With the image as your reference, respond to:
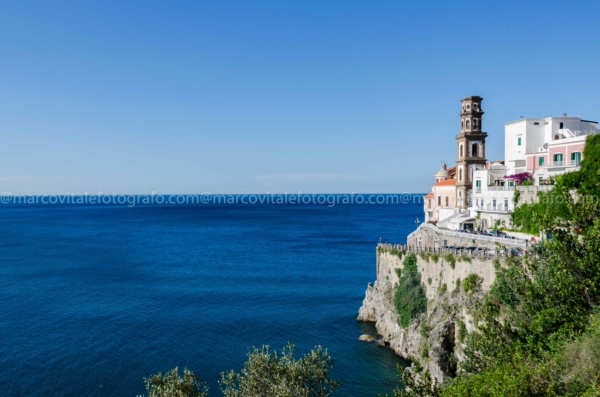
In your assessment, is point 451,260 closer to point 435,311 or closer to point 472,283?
point 472,283

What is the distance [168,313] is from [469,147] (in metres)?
44.5

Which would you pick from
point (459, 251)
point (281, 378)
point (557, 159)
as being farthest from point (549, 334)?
point (557, 159)

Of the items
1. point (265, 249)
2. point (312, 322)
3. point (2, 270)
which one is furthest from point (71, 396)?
point (265, 249)

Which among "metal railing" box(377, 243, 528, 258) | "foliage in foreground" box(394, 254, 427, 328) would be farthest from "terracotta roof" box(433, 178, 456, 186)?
"foliage in foreground" box(394, 254, 427, 328)

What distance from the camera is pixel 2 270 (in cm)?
7794

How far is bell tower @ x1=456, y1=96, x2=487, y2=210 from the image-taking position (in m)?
60.3

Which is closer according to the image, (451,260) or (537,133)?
(451,260)

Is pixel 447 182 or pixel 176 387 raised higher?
pixel 447 182

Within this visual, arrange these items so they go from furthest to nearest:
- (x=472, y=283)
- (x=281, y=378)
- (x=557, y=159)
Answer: (x=557, y=159), (x=472, y=283), (x=281, y=378)

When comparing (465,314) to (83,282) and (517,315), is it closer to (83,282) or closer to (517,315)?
(517,315)

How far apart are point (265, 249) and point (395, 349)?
6367cm

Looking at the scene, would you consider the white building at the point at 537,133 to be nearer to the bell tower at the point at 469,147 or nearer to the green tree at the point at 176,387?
the bell tower at the point at 469,147

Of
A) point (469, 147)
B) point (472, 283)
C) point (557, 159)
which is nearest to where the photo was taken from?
point (472, 283)

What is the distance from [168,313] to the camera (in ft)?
176
